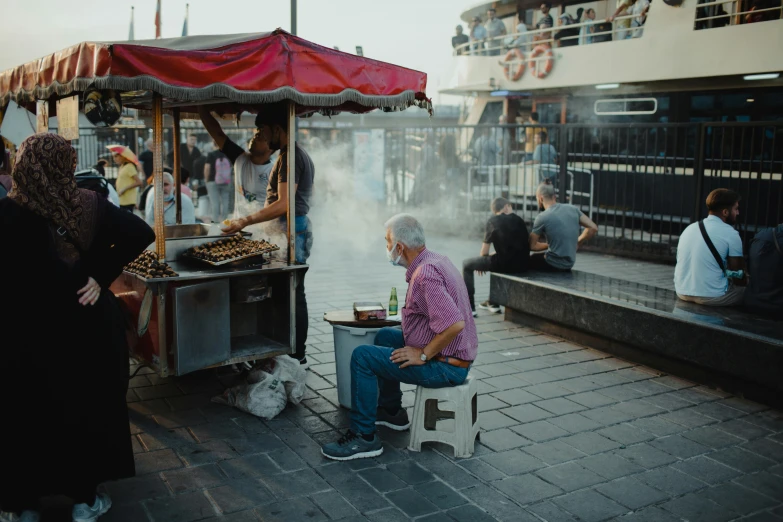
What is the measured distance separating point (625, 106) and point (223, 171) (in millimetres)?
8516

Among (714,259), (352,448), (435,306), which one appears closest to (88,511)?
(352,448)

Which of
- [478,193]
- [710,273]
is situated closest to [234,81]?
[710,273]

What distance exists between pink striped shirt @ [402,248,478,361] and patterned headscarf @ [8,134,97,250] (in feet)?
5.99

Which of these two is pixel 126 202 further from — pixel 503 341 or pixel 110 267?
pixel 110 267

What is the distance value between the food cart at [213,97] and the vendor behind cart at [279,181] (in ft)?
0.66

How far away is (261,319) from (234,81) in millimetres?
1914

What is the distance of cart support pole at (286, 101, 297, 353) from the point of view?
514 centimetres

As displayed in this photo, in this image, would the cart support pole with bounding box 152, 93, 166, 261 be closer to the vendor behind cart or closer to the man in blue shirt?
the vendor behind cart

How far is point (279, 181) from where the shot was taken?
5.43 metres

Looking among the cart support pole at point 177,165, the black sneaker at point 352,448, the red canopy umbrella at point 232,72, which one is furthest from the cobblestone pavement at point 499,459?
the red canopy umbrella at point 232,72

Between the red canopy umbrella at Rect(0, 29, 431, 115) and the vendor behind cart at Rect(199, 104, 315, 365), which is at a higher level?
the red canopy umbrella at Rect(0, 29, 431, 115)

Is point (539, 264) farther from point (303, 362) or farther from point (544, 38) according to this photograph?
point (544, 38)

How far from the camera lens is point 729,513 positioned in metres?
3.57

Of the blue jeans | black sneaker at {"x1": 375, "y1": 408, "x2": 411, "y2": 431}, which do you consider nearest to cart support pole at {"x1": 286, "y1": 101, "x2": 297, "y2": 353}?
black sneaker at {"x1": 375, "y1": 408, "x2": 411, "y2": 431}
